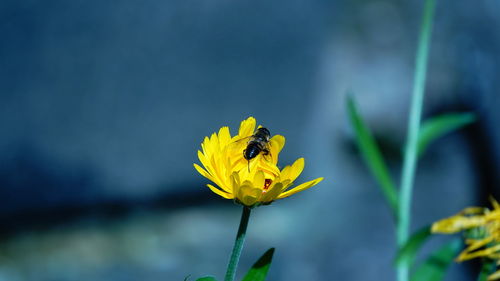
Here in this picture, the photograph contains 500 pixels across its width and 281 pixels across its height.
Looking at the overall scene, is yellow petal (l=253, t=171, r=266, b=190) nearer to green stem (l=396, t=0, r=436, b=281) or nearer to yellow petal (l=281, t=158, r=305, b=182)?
yellow petal (l=281, t=158, r=305, b=182)

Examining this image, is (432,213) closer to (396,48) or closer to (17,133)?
(396,48)

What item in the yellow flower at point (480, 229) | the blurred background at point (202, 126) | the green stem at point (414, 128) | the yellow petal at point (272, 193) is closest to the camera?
the yellow petal at point (272, 193)

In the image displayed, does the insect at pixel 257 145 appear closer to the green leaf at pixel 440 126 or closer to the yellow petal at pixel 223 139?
the yellow petal at pixel 223 139

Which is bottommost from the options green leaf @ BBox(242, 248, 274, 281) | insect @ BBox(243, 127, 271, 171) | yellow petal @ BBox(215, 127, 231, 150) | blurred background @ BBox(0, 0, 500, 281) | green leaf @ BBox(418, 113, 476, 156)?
green leaf @ BBox(242, 248, 274, 281)

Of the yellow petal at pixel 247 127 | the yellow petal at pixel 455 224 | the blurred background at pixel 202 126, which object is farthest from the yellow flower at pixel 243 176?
the blurred background at pixel 202 126

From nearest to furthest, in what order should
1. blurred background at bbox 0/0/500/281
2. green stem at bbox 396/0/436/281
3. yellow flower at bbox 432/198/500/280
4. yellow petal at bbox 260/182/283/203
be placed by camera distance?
yellow petal at bbox 260/182/283/203 < yellow flower at bbox 432/198/500/280 < green stem at bbox 396/0/436/281 < blurred background at bbox 0/0/500/281

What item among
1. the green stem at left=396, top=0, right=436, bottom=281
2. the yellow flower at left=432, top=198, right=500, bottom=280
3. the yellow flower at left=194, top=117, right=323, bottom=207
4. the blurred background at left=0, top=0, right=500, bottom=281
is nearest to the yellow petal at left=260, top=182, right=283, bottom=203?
the yellow flower at left=194, top=117, right=323, bottom=207

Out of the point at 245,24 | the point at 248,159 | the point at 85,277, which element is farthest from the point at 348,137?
the point at 248,159
